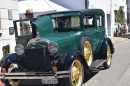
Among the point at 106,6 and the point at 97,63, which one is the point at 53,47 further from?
the point at 106,6

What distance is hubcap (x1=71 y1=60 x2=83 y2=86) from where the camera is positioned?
5.63 metres

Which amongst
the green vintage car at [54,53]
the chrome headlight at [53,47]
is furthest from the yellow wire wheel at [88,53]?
the chrome headlight at [53,47]

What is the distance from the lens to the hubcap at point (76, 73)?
5.63m

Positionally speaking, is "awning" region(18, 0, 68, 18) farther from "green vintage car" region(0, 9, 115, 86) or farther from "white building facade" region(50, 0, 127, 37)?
"green vintage car" region(0, 9, 115, 86)

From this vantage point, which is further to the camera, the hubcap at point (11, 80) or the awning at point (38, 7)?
the awning at point (38, 7)

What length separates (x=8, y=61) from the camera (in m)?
5.75

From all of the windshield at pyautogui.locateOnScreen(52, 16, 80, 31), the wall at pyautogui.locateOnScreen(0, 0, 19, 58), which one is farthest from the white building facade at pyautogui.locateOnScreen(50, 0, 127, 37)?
the windshield at pyautogui.locateOnScreen(52, 16, 80, 31)

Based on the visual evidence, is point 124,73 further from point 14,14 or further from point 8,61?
point 14,14

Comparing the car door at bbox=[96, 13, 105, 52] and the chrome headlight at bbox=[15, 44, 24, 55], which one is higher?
the car door at bbox=[96, 13, 105, 52]

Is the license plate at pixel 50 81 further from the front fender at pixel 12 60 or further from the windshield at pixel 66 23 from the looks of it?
the windshield at pixel 66 23

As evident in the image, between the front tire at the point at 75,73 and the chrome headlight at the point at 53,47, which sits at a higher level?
the chrome headlight at the point at 53,47

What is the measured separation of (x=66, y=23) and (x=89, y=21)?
0.96 metres

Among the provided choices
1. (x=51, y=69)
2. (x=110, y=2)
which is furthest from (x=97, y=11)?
(x=110, y=2)

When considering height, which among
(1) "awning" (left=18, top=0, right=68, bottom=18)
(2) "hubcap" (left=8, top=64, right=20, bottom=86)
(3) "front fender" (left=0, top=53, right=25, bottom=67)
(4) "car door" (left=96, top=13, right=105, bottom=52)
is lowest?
(2) "hubcap" (left=8, top=64, right=20, bottom=86)
